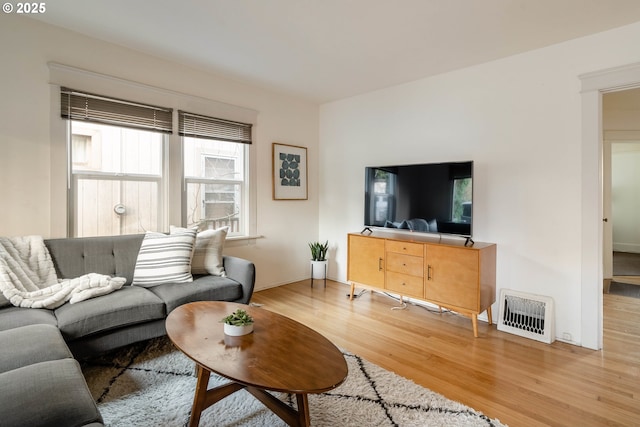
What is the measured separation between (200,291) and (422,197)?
2.26 metres

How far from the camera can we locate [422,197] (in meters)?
3.36

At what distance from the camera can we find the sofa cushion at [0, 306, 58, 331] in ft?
5.96

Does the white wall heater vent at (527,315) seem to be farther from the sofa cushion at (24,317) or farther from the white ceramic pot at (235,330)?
the sofa cushion at (24,317)

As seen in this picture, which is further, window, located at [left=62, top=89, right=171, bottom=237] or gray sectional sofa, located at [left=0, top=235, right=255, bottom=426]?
window, located at [left=62, top=89, right=171, bottom=237]

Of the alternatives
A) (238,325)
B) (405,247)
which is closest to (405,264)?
(405,247)

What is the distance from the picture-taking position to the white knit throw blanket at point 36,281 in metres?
2.06

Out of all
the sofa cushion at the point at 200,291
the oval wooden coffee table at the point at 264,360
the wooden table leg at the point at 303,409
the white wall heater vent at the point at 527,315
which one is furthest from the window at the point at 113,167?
the white wall heater vent at the point at 527,315

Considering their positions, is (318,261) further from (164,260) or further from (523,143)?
(523,143)

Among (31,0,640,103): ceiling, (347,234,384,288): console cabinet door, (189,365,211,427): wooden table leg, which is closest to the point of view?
(189,365,211,427): wooden table leg

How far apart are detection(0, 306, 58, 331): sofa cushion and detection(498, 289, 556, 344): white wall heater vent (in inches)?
131

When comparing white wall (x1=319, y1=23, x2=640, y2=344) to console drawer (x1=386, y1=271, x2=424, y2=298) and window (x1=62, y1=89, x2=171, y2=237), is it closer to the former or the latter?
console drawer (x1=386, y1=271, x2=424, y2=298)

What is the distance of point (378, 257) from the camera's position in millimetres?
3461

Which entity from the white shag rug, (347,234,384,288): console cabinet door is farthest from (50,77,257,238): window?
the white shag rug

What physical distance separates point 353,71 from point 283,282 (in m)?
2.66
